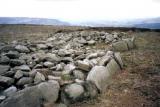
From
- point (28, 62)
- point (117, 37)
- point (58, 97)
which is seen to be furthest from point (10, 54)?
point (117, 37)

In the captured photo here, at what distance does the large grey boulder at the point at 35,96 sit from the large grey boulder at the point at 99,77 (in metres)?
1.19


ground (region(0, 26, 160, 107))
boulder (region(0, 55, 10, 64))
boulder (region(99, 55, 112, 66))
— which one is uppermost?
boulder (region(99, 55, 112, 66))

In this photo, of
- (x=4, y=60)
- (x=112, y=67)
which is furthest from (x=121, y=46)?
(x=4, y=60)

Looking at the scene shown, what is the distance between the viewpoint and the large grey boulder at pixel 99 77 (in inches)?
274

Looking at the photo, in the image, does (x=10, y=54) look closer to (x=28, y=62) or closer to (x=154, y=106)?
(x=28, y=62)

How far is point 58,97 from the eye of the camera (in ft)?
20.8

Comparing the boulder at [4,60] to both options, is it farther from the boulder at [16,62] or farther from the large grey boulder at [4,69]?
the large grey boulder at [4,69]

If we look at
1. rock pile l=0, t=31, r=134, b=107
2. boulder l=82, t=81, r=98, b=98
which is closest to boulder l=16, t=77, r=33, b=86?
rock pile l=0, t=31, r=134, b=107

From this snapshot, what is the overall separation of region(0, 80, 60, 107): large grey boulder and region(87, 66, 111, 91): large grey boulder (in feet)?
3.89

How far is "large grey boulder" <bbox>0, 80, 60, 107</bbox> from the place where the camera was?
17.9ft

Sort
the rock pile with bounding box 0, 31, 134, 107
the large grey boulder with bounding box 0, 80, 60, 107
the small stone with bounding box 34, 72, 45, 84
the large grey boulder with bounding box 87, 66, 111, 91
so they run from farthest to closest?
the small stone with bounding box 34, 72, 45, 84 < the large grey boulder with bounding box 87, 66, 111, 91 < the rock pile with bounding box 0, 31, 134, 107 < the large grey boulder with bounding box 0, 80, 60, 107

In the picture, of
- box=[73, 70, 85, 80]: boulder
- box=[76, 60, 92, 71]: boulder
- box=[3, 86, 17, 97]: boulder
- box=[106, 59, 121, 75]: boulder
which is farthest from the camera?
box=[106, 59, 121, 75]: boulder

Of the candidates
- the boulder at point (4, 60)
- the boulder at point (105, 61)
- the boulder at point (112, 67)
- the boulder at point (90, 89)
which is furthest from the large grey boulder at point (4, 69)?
the boulder at point (112, 67)

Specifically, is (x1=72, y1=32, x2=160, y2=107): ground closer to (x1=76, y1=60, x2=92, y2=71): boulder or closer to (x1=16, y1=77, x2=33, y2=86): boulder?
(x1=76, y1=60, x2=92, y2=71): boulder
